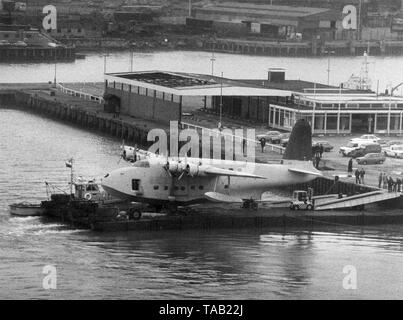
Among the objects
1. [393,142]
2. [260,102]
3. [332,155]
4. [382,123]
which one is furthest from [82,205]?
[260,102]

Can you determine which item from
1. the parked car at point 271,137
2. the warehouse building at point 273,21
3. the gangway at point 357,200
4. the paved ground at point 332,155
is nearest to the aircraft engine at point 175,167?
the gangway at point 357,200

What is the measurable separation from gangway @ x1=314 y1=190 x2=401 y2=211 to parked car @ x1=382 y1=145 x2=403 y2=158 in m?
6.91

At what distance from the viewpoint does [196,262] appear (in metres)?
36.0

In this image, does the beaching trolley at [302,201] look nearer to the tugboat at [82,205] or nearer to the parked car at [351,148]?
the tugboat at [82,205]

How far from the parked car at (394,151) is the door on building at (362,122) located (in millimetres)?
4893

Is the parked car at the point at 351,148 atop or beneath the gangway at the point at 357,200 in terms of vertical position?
atop

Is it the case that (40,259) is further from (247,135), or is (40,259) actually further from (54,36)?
(54,36)

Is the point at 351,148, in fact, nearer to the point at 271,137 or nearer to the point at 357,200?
the point at 271,137

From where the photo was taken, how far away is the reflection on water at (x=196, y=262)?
3344 centimetres

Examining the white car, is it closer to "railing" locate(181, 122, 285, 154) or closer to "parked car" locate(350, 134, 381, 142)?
"parked car" locate(350, 134, 381, 142)

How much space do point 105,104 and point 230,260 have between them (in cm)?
2451

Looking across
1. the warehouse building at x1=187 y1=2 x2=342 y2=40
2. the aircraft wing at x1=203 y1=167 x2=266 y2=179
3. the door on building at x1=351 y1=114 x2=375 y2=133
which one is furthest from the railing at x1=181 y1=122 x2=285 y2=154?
the warehouse building at x1=187 y1=2 x2=342 y2=40

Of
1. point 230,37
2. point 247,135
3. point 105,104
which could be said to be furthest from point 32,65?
point 247,135

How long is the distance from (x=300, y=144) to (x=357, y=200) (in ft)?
6.09
